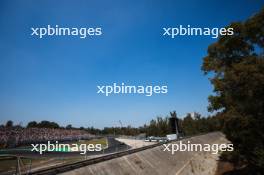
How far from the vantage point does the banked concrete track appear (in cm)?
2338

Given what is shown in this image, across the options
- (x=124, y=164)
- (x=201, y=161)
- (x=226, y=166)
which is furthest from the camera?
(x=201, y=161)

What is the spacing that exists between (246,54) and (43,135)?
67917 mm

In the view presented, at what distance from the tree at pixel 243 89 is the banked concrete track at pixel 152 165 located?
1144 cm

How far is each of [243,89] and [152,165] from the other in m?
17.4

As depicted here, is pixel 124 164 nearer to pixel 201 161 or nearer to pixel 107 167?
pixel 107 167

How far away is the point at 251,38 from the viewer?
2094 centimetres

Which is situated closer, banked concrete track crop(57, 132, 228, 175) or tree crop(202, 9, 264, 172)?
tree crop(202, 9, 264, 172)

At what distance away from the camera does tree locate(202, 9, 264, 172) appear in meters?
18.3

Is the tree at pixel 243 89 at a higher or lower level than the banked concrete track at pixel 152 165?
higher

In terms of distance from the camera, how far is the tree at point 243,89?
18328 millimetres

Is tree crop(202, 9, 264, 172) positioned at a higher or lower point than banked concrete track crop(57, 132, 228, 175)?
higher

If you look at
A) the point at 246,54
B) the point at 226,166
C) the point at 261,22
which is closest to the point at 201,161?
the point at 226,166

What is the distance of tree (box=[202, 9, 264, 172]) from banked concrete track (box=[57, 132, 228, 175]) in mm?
11445

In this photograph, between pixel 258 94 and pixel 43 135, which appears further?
pixel 43 135
